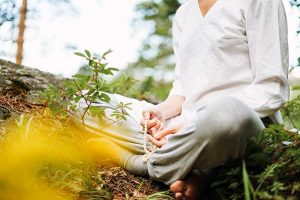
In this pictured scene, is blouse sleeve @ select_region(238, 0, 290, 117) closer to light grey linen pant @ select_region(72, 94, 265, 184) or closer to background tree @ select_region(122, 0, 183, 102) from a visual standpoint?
light grey linen pant @ select_region(72, 94, 265, 184)

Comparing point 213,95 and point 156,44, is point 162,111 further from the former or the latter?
point 156,44

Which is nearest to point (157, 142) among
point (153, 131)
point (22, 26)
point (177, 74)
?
point (153, 131)

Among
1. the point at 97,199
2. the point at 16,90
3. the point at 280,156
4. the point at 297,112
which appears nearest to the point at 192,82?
the point at 280,156

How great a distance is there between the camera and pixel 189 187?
1.88 meters

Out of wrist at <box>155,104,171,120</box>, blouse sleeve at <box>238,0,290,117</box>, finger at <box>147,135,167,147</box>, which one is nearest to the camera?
blouse sleeve at <box>238,0,290,117</box>

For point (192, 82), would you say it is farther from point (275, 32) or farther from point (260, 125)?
point (260, 125)

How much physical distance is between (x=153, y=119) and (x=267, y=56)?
849mm

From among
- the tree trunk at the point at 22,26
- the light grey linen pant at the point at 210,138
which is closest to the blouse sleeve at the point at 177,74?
the light grey linen pant at the point at 210,138

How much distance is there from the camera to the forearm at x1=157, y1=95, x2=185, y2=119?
108 inches

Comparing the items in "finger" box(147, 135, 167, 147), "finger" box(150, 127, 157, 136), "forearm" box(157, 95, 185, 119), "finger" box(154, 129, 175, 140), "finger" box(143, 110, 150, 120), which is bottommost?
"finger" box(147, 135, 167, 147)

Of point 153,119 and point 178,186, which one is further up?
point 153,119

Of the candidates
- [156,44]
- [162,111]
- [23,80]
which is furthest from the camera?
[156,44]

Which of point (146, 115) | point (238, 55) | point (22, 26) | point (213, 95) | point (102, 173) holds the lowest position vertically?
point (102, 173)

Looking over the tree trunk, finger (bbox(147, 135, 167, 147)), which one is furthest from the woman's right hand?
the tree trunk
